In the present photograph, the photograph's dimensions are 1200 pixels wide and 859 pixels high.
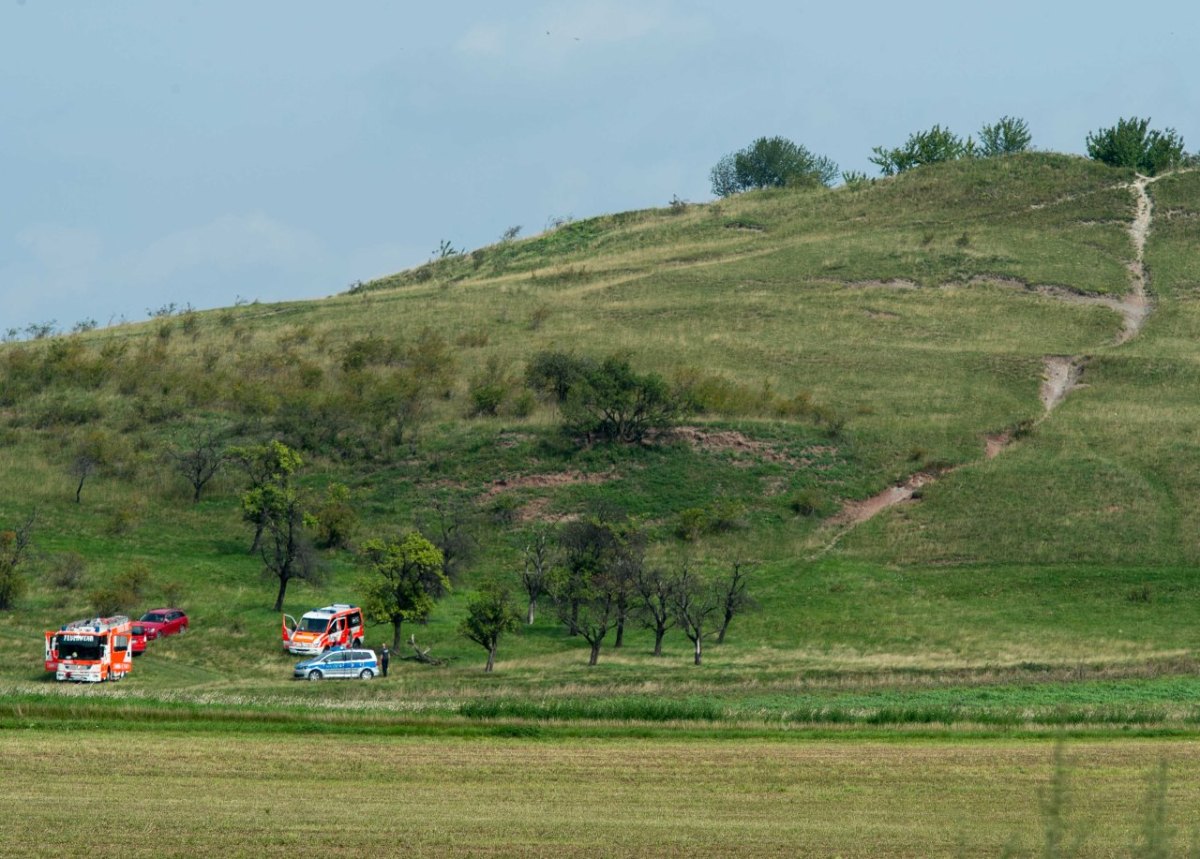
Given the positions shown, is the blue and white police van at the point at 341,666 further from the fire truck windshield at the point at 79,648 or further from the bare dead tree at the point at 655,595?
the bare dead tree at the point at 655,595

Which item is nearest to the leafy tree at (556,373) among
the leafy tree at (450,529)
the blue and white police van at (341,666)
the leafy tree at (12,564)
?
the leafy tree at (450,529)

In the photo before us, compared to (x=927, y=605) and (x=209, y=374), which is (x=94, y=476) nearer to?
(x=209, y=374)

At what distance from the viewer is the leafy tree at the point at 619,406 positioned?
75938 millimetres

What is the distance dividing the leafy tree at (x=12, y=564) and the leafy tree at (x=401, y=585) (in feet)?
41.7

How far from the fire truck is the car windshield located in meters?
6.55

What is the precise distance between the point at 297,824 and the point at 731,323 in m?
86.1

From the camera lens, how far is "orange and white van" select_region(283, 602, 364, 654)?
48406 millimetres

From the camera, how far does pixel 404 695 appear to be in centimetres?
3950

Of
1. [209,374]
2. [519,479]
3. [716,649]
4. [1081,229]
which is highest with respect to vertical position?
[1081,229]

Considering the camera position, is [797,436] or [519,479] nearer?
[519,479]

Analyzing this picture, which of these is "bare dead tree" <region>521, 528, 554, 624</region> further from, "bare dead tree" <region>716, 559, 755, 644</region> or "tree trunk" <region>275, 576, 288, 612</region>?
"tree trunk" <region>275, 576, 288, 612</region>

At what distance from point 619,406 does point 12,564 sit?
32.6m

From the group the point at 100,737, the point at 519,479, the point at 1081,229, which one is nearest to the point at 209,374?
the point at 519,479

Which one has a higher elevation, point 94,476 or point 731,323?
point 731,323
